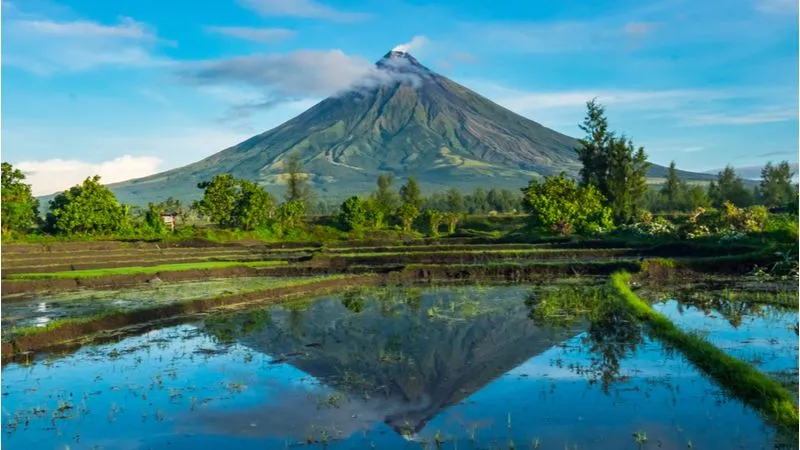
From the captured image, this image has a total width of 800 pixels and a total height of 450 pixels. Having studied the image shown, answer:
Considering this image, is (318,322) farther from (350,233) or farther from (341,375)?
(350,233)

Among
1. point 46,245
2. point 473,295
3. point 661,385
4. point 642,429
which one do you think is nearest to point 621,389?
point 661,385

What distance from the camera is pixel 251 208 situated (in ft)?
187

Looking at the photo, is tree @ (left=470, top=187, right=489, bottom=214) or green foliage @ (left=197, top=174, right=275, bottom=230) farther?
tree @ (left=470, top=187, right=489, bottom=214)

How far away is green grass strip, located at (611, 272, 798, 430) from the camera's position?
7.93m

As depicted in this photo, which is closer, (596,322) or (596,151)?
(596,322)

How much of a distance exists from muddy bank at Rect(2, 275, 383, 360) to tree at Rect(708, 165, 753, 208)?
6017 centimetres

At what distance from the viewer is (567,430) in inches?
315

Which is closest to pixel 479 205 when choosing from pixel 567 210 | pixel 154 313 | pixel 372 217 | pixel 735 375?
pixel 372 217

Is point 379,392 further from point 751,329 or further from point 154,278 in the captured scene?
point 154,278

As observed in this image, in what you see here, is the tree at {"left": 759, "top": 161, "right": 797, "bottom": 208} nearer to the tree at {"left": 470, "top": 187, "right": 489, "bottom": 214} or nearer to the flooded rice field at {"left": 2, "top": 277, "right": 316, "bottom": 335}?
the tree at {"left": 470, "top": 187, "right": 489, "bottom": 214}

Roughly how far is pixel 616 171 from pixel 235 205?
110ft

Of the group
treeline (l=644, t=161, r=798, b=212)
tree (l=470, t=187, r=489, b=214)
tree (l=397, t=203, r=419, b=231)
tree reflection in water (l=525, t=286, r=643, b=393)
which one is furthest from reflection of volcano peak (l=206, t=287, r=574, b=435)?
tree (l=470, t=187, r=489, b=214)

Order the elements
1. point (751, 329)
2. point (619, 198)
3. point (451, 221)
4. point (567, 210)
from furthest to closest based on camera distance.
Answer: point (451, 221) < point (619, 198) < point (567, 210) < point (751, 329)

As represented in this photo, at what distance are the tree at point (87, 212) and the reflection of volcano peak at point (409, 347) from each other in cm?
3739
